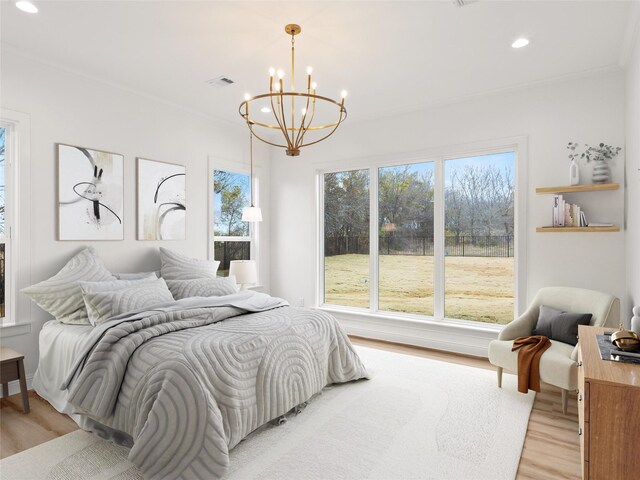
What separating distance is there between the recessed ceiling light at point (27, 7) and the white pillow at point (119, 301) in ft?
6.51

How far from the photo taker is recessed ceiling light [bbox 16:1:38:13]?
8.18ft

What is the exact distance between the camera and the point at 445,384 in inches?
129

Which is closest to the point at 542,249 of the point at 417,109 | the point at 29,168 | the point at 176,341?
the point at 417,109

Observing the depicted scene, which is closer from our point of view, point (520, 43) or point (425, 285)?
point (520, 43)

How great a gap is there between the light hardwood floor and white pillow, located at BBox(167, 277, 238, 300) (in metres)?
1.26

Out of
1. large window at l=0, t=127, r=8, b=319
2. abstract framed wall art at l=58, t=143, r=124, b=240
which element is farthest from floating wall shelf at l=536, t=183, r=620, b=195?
large window at l=0, t=127, r=8, b=319

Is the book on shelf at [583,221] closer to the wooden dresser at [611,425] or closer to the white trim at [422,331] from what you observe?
the white trim at [422,331]

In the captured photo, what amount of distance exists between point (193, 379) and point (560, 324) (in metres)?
2.81

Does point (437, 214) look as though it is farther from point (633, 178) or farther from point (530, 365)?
point (530, 365)

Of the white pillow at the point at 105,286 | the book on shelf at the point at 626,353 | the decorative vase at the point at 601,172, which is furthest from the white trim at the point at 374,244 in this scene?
the book on shelf at the point at 626,353

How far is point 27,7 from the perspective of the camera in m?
2.53

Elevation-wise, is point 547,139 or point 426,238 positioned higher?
point 547,139

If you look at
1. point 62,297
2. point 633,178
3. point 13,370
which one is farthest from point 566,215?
point 13,370

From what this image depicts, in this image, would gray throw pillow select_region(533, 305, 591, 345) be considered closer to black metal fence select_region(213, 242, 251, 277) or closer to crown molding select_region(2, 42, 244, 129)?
black metal fence select_region(213, 242, 251, 277)
